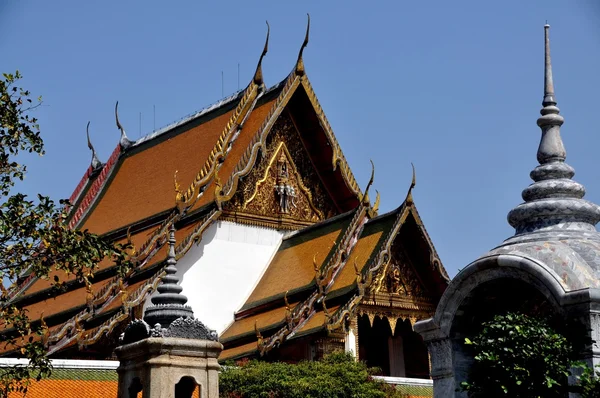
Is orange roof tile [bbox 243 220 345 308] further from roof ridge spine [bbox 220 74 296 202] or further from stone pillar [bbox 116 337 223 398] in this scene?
stone pillar [bbox 116 337 223 398]

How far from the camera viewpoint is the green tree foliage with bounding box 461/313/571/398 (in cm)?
938

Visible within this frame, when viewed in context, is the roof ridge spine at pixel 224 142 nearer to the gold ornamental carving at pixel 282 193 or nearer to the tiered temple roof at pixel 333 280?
the gold ornamental carving at pixel 282 193

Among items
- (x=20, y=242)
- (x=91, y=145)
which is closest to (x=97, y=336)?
(x=20, y=242)

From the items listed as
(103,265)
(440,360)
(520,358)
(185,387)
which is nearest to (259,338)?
(103,265)

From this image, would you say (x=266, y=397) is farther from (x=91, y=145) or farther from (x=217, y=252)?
(x=91, y=145)

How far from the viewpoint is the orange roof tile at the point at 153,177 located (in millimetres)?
25281

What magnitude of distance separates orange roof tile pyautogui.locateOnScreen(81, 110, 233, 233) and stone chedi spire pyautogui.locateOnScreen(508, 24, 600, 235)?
14.2m

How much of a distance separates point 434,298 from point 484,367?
12.4 m

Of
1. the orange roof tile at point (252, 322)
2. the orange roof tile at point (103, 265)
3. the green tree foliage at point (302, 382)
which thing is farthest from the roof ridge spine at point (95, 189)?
the green tree foliage at point (302, 382)

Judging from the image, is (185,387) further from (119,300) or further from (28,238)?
(119,300)

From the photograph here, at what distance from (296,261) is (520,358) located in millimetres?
13513

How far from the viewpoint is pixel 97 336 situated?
20938 mm

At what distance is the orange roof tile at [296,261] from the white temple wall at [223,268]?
0.21m

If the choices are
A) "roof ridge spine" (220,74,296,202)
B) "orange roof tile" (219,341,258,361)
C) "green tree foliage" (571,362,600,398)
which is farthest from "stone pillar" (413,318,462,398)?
"roof ridge spine" (220,74,296,202)
